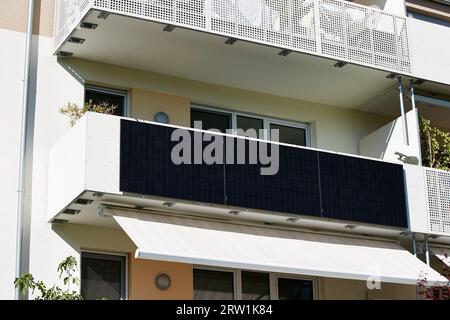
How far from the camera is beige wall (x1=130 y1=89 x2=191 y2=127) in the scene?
18.5 meters

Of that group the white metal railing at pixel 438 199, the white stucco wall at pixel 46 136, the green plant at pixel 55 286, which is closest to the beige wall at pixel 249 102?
the white stucco wall at pixel 46 136

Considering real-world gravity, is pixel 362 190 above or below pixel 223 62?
below

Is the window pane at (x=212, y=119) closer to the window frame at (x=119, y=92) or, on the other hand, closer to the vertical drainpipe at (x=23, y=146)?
the window frame at (x=119, y=92)

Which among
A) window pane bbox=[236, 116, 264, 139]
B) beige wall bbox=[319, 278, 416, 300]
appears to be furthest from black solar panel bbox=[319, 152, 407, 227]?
window pane bbox=[236, 116, 264, 139]

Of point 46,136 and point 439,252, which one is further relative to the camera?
point 439,252

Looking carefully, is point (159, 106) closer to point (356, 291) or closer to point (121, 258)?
point (121, 258)

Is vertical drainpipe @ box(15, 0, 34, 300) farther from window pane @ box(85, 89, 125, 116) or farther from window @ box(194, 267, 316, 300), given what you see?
window @ box(194, 267, 316, 300)

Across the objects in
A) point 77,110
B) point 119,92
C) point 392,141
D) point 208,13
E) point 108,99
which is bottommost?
point 77,110

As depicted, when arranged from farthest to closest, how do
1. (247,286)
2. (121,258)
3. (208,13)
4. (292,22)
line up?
(247,286), (292,22), (121,258), (208,13)

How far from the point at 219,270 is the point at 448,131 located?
7.17 metres

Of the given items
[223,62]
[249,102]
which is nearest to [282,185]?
[223,62]

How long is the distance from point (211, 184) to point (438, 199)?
5159 mm

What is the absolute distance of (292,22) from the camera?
731 inches
